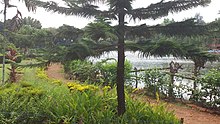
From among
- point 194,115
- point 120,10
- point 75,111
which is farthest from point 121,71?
point 194,115

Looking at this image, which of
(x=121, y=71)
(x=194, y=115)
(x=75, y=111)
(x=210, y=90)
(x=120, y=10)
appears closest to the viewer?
(x=120, y=10)

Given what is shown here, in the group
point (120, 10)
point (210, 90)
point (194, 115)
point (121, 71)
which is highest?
point (120, 10)

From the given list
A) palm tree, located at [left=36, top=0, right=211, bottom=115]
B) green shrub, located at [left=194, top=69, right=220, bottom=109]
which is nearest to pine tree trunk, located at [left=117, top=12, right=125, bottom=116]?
palm tree, located at [left=36, top=0, right=211, bottom=115]

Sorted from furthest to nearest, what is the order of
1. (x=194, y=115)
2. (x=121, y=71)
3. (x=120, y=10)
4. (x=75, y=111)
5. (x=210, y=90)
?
(x=210, y=90)
(x=194, y=115)
(x=75, y=111)
(x=121, y=71)
(x=120, y=10)

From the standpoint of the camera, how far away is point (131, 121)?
4.91 m

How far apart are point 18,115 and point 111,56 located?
225 centimetres

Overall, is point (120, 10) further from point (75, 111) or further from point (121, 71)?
point (75, 111)

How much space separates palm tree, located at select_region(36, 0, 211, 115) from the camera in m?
4.16

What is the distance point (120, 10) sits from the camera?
14.0ft

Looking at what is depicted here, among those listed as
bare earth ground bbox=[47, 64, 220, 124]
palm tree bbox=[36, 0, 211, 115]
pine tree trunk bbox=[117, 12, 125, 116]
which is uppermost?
palm tree bbox=[36, 0, 211, 115]

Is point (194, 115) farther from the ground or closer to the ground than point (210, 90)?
closer to the ground

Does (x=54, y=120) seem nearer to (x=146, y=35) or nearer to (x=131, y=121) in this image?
(x=131, y=121)

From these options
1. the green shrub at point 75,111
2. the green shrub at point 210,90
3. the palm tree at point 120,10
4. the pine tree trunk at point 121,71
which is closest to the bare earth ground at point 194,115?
the green shrub at point 210,90

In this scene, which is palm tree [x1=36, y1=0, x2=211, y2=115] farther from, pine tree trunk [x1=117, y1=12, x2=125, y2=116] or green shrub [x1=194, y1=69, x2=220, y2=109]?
green shrub [x1=194, y1=69, x2=220, y2=109]
